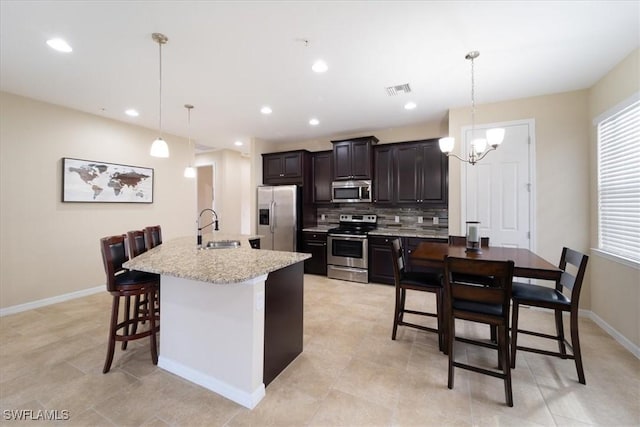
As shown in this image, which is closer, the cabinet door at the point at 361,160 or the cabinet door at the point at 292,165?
the cabinet door at the point at 361,160

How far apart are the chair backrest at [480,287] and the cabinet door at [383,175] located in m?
2.84

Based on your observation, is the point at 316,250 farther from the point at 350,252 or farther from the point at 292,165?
the point at 292,165

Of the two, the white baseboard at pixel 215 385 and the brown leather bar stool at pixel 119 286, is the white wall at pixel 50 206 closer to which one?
the brown leather bar stool at pixel 119 286

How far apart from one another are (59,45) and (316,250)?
4146 mm

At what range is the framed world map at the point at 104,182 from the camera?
380cm

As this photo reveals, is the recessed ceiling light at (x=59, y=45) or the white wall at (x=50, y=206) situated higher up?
the recessed ceiling light at (x=59, y=45)

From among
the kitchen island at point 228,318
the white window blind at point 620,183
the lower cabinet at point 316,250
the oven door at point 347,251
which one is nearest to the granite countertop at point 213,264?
the kitchen island at point 228,318

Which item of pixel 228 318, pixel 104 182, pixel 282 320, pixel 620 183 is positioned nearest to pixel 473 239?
pixel 620 183

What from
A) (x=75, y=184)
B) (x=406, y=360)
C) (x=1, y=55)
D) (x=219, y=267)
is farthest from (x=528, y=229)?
(x=75, y=184)

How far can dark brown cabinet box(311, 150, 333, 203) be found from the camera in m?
5.29

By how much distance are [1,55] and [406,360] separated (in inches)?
181

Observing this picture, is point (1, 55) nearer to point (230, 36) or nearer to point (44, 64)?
point (44, 64)

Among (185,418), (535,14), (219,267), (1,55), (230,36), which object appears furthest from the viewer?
(1,55)

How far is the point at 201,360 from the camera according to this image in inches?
78.4
